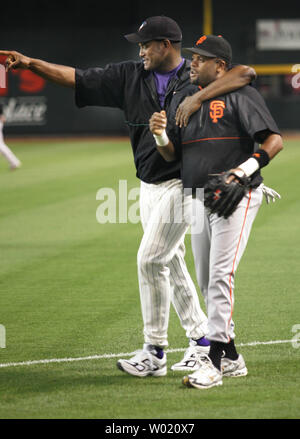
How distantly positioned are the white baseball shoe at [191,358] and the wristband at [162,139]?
1.39 meters

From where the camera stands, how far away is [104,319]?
23.4 ft

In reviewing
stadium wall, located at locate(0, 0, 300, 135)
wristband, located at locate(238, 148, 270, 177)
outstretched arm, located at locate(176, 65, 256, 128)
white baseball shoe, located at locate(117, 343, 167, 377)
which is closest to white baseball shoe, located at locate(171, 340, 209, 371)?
white baseball shoe, located at locate(117, 343, 167, 377)

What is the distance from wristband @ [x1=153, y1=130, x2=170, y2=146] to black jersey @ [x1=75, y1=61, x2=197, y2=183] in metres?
0.30

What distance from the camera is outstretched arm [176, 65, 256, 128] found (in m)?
5.33

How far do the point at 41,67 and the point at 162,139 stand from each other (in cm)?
104

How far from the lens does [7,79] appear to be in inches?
1318

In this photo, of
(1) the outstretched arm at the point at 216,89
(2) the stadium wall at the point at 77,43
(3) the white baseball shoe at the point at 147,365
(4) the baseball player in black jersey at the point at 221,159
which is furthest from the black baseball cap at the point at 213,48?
(2) the stadium wall at the point at 77,43

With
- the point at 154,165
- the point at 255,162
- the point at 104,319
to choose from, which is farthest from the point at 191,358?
the point at 104,319

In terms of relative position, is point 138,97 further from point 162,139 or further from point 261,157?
point 261,157

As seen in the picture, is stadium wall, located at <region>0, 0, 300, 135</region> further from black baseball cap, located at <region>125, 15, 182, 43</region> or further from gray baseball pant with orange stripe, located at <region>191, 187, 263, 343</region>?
gray baseball pant with orange stripe, located at <region>191, 187, 263, 343</region>

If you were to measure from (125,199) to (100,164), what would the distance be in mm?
6277
